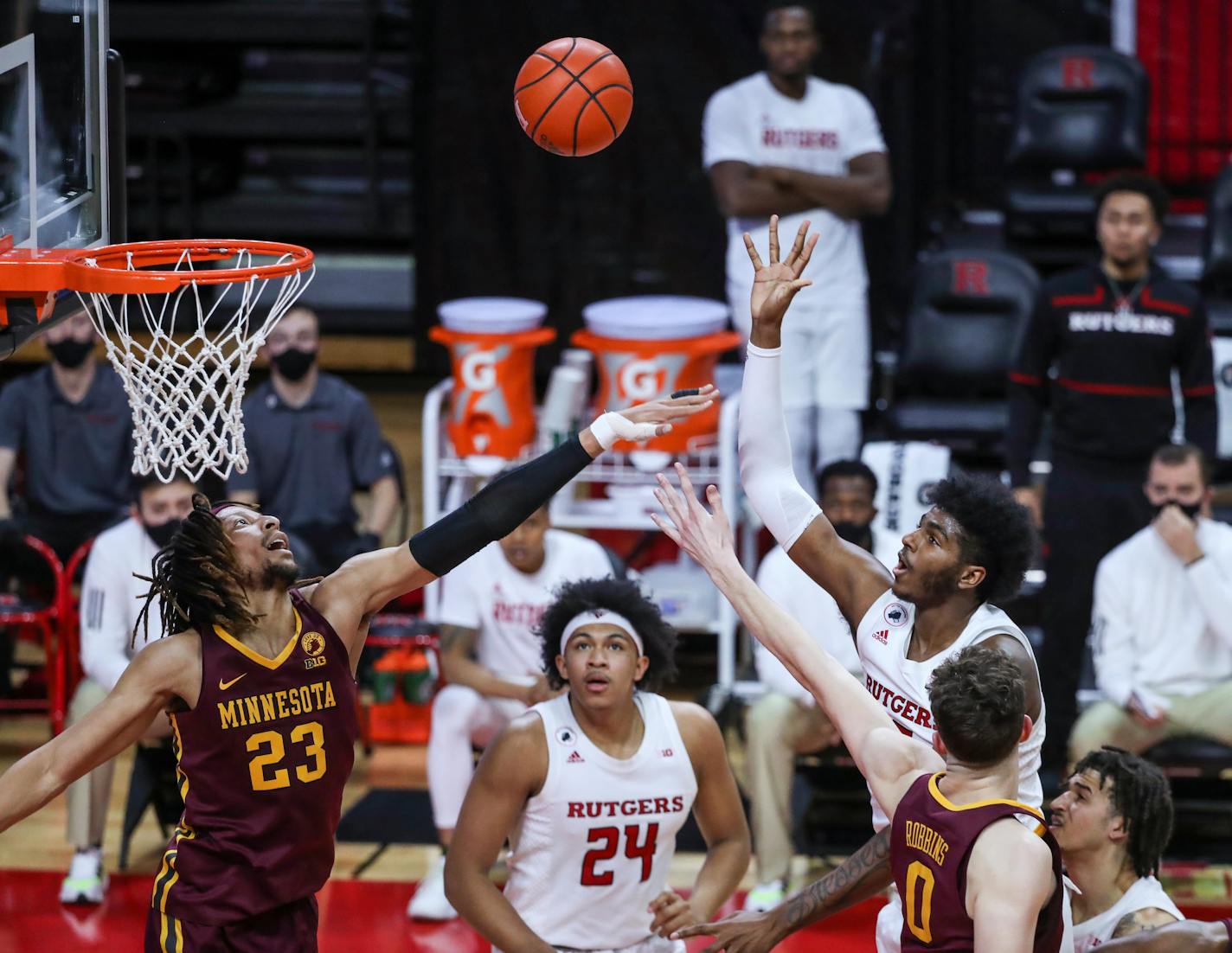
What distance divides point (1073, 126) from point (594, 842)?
18.6 feet

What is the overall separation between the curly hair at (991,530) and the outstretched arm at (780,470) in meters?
0.23

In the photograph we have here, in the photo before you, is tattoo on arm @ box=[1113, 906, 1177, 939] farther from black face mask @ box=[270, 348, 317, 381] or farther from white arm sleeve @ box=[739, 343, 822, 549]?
black face mask @ box=[270, 348, 317, 381]

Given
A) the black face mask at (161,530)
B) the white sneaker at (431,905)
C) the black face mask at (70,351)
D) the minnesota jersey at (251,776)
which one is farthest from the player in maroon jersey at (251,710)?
the black face mask at (70,351)

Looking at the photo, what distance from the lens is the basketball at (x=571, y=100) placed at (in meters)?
5.50

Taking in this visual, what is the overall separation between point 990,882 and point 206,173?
9191 mm

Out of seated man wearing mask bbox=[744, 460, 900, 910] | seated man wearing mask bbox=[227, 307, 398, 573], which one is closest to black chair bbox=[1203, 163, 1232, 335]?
seated man wearing mask bbox=[744, 460, 900, 910]

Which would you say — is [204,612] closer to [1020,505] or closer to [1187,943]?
[1020,505]

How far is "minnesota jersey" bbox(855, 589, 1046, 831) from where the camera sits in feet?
13.9

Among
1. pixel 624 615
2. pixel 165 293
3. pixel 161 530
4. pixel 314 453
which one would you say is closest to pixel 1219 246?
pixel 314 453

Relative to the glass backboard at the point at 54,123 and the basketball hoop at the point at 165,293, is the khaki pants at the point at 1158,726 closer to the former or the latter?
the basketball hoop at the point at 165,293

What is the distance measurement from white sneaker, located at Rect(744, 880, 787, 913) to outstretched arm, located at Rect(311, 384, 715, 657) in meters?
2.39

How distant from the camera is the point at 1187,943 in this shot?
4363mm

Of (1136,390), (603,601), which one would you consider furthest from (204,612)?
(1136,390)

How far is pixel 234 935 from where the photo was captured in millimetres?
4254
